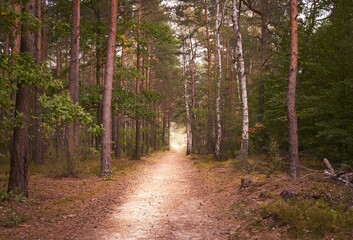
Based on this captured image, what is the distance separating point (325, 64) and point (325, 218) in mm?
9929

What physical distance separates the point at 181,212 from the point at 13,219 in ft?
13.2

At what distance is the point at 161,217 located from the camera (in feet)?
25.0

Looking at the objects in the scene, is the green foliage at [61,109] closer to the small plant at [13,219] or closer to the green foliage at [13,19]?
the green foliage at [13,19]

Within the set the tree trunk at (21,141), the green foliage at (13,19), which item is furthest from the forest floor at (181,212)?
the green foliage at (13,19)

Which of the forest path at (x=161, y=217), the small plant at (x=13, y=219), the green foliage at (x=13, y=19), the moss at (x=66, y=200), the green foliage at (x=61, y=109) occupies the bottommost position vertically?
the forest path at (x=161, y=217)

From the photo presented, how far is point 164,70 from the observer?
33844 mm

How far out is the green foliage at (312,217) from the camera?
538cm

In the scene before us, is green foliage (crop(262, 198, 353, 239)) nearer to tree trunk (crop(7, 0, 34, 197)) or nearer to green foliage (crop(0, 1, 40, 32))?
tree trunk (crop(7, 0, 34, 197))

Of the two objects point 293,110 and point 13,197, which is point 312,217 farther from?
point 13,197

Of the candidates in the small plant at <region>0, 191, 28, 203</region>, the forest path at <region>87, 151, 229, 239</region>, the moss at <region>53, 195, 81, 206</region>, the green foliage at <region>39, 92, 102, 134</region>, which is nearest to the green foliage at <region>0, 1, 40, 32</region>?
the green foliage at <region>39, 92, 102, 134</region>

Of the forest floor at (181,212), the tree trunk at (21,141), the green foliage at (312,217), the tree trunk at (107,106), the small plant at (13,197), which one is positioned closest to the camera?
the green foliage at (312,217)

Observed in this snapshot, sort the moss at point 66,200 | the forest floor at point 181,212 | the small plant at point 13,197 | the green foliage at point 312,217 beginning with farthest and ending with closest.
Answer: the moss at point 66,200
the small plant at point 13,197
the forest floor at point 181,212
the green foliage at point 312,217

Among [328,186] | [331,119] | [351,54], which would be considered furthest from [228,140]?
[328,186]

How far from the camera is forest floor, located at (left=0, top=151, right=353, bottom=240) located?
5879mm
